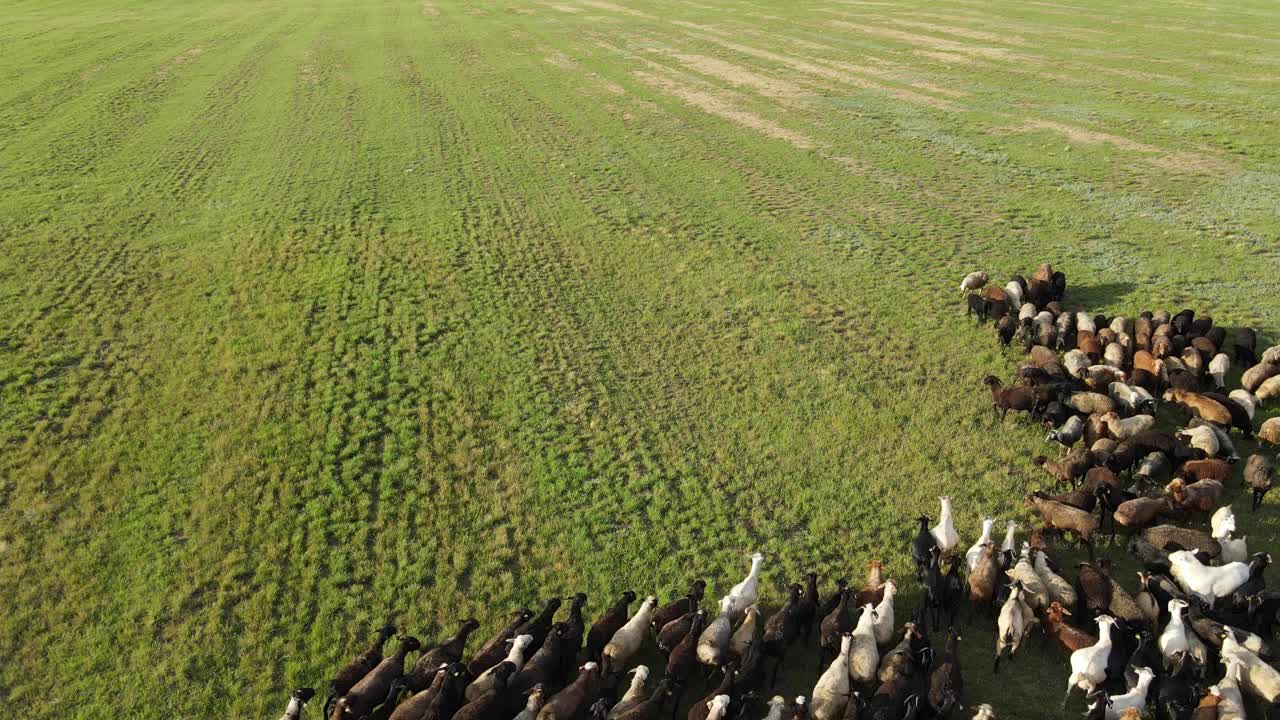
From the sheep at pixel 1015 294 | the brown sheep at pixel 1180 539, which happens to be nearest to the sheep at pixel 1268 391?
the brown sheep at pixel 1180 539

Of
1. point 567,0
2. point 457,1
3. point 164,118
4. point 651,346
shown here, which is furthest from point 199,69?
point 651,346

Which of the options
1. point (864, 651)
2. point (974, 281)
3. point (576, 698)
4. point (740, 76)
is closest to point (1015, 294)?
point (974, 281)

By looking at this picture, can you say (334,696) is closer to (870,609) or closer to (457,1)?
(870,609)

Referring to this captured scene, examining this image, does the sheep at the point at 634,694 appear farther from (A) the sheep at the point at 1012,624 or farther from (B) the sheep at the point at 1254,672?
(B) the sheep at the point at 1254,672

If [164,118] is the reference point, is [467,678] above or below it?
below

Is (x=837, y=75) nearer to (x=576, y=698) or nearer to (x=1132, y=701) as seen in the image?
(x=1132, y=701)

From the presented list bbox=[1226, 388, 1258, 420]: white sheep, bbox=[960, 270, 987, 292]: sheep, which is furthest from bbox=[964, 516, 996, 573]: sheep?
bbox=[960, 270, 987, 292]: sheep
